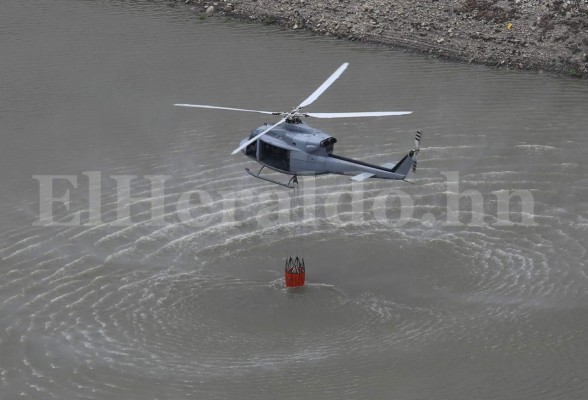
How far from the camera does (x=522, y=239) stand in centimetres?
2431

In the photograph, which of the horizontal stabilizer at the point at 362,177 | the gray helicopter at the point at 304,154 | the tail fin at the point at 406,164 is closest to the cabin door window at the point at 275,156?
the gray helicopter at the point at 304,154

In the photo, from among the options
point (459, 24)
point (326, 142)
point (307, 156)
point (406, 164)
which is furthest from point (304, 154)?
point (459, 24)

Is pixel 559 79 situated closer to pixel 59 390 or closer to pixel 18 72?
pixel 18 72

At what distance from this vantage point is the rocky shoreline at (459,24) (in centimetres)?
3306

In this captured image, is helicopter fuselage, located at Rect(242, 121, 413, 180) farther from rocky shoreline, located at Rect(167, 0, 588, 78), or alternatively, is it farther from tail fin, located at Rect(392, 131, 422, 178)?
rocky shoreline, located at Rect(167, 0, 588, 78)

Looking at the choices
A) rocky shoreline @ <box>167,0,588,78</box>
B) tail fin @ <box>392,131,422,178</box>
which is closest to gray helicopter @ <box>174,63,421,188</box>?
tail fin @ <box>392,131,422,178</box>

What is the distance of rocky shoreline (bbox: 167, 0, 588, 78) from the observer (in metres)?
33.1

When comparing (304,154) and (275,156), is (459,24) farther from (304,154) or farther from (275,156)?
(304,154)

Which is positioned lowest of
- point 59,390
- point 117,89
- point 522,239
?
point 59,390

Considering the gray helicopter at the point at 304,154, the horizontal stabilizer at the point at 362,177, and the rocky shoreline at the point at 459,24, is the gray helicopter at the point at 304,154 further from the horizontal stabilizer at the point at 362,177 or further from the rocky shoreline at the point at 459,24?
the rocky shoreline at the point at 459,24

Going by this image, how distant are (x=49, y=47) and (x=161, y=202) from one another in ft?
33.6

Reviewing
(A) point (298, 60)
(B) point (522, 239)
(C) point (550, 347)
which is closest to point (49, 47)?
(A) point (298, 60)

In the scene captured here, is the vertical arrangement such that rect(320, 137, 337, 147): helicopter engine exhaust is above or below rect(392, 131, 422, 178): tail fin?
above

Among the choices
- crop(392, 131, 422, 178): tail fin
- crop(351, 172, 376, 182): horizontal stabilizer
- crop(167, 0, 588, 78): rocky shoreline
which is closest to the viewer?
crop(351, 172, 376, 182): horizontal stabilizer
